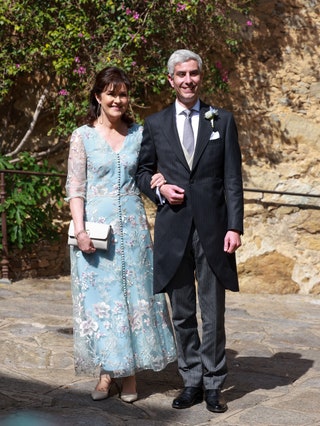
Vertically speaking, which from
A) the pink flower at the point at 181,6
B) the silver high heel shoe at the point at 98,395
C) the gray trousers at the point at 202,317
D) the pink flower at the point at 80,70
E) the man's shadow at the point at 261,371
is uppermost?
the pink flower at the point at 181,6

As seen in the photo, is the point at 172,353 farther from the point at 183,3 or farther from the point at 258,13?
the point at 258,13

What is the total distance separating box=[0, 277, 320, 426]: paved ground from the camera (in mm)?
3924

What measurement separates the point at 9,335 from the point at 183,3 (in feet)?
12.7

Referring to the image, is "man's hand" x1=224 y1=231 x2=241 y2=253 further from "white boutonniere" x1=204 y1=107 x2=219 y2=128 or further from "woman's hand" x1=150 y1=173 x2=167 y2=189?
"white boutonniere" x1=204 y1=107 x2=219 y2=128

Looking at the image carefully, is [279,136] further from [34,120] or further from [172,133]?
[172,133]

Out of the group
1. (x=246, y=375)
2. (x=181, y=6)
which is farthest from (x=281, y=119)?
(x=246, y=375)

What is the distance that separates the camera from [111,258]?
4129 millimetres

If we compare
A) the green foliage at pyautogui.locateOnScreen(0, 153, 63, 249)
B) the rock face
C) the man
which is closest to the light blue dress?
the man

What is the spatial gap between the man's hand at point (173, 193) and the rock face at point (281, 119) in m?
4.40

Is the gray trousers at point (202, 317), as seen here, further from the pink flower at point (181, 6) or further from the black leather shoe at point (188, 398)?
the pink flower at point (181, 6)

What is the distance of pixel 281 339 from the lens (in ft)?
19.2

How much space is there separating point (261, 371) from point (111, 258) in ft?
4.50

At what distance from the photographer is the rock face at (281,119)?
27.2 feet

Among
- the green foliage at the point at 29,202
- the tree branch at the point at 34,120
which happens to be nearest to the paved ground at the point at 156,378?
the green foliage at the point at 29,202
